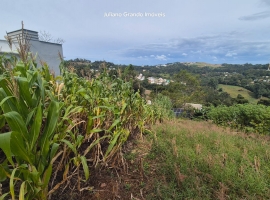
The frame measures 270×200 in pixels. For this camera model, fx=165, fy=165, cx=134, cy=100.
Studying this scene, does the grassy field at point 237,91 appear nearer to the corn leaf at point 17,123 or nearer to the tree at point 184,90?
the tree at point 184,90

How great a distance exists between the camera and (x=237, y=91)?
3891cm

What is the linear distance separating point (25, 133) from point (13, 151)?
4.9 inches

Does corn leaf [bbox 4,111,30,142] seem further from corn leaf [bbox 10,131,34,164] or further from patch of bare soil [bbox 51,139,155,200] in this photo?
patch of bare soil [bbox 51,139,155,200]

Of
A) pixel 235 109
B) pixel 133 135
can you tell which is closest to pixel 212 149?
pixel 133 135

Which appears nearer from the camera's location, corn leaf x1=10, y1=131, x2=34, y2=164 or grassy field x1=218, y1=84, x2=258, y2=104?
corn leaf x1=10, y1=131, x2=34, y2=164

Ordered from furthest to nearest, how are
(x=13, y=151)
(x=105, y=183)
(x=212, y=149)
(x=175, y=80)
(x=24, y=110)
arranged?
(x=175, y=80) < (x=212, y=149) < (x=105, y=183) < (x=24, y=110) < (x=13, y=151)

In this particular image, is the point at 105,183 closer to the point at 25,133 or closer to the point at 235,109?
the point at 25,133

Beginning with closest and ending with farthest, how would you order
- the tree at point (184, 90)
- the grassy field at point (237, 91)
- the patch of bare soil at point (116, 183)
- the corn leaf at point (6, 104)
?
the corn leaf at point (6, 104) < the patch of bare soil at point (116, 183) < the tree at point (184, 90) < the grassy field at point (237, 91)

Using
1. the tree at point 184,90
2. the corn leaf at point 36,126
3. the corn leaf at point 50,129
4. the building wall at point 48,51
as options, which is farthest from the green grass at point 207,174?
the tree at point 184,90

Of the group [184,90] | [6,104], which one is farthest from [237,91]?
[6,104]

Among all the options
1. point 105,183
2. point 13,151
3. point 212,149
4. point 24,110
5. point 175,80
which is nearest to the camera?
point 13,151

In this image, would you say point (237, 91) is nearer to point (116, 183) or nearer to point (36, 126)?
point (116, 183)

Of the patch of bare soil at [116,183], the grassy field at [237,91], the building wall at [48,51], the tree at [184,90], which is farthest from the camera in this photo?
the grassy field at [237,91]

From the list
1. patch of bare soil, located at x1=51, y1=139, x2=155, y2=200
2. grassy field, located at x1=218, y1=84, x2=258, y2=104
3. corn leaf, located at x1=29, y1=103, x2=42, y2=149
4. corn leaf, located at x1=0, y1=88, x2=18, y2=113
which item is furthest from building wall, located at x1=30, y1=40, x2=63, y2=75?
grassy field, located at x1=218, y1=84, x2=258, y2=104
